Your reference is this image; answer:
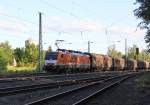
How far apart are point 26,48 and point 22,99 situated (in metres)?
145

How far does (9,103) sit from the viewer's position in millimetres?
15547

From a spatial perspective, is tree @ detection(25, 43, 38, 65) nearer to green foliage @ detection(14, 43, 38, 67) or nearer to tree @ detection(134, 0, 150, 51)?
green foliage @ detection(14, 43, 38, 67)

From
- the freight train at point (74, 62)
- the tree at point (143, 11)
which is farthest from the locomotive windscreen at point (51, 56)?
the tree at point (143, 11)

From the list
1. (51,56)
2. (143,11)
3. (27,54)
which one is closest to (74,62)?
(51,56)

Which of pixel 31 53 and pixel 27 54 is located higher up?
pixel 31 53

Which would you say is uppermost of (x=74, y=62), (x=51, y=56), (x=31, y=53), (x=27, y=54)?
(x=31, y=53)

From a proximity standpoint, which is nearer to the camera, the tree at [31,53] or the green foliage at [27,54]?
the tree at [31,53]

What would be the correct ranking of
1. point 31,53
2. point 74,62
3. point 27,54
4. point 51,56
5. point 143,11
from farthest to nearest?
1. point 31,53
2. point 27,54
3. point 74,62
4. point 51,56
5. point 143,11

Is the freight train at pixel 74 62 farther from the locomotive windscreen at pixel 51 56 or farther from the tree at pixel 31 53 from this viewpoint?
the tree at pixel 31 53

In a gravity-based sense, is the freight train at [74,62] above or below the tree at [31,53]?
below

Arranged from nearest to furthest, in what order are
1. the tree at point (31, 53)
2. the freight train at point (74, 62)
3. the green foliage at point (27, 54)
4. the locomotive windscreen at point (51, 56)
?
the locomotive windscreen at point (51, 56)
the freight train at point (74, 62)
the tree at point (31, 53)
the green foliage at point (27, 54)

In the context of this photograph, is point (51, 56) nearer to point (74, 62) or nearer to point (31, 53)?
point (74, 62)

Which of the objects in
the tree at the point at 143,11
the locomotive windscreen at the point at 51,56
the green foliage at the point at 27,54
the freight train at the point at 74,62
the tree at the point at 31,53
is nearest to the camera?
the tree at the point at 143,11

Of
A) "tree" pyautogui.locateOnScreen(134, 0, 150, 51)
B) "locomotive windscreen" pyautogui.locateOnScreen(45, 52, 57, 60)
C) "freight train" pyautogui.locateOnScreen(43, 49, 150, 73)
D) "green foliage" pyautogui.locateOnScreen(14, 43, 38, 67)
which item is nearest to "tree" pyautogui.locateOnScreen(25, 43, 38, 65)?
"green foliage" pyautogui.locateOnScreen(14, 43, 38, 67)
